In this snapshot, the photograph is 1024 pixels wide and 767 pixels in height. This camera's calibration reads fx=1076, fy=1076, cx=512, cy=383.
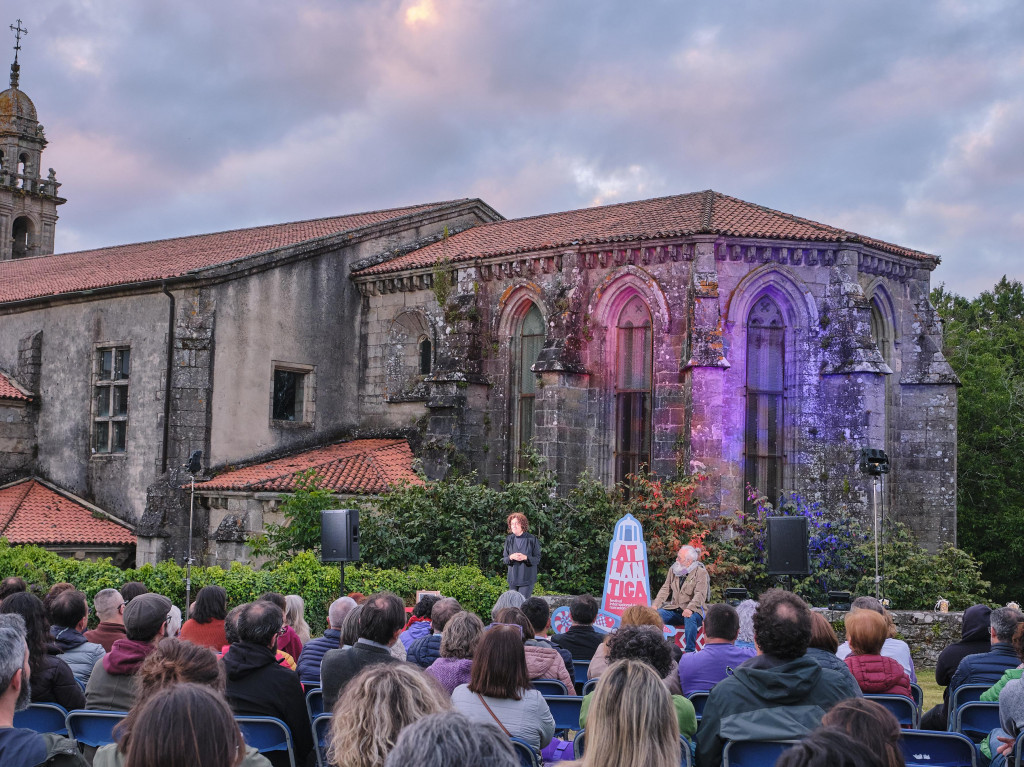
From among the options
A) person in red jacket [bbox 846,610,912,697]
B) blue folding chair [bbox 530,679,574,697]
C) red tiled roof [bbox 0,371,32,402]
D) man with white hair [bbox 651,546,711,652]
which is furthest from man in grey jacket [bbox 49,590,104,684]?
red tiled roof [bbox 0,371,32,402]

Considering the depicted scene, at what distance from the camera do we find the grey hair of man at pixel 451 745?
263 centimetres

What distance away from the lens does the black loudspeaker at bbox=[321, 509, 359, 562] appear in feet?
45.2

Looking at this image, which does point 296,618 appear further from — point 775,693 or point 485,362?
point 485,362

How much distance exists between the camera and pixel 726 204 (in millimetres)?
23094

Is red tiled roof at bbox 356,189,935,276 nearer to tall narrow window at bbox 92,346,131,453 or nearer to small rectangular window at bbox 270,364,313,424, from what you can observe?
small rectangular window at bbox 270,364,313,424

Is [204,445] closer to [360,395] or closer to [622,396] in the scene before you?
[360,395]

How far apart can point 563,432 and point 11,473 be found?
573 inches

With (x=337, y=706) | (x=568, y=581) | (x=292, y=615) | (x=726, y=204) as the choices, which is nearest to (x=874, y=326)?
(x=726, y=204)

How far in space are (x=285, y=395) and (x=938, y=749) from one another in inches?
837

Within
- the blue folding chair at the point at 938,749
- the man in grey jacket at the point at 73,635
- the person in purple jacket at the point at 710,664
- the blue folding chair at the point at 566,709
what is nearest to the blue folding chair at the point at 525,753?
A: the blue folding chair at the point at 566,709

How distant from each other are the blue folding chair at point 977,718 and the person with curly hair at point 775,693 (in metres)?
1.35

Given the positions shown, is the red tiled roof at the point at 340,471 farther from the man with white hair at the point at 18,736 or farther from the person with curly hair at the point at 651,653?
the man with white hair at the point at 18,736

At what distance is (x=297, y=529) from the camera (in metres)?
19.9

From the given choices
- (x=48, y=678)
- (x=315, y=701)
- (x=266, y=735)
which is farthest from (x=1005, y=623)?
(x=48, y=678)
